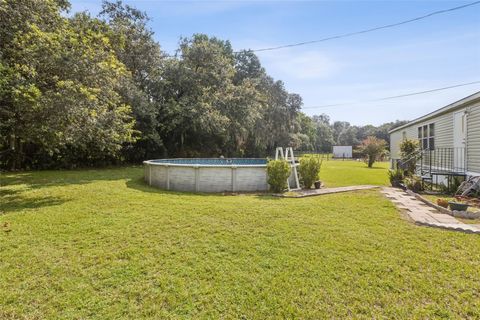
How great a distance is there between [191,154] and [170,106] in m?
5.02

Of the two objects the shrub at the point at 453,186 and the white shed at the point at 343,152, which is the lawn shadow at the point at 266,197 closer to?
the shrub at the point at 453,186

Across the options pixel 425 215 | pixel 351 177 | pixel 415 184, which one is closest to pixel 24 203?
pixel 425 215

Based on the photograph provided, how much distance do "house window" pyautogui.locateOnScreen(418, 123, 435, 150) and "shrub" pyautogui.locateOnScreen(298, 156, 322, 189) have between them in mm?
6135

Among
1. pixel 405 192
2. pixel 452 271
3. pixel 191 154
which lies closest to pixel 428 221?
pixel 452 271

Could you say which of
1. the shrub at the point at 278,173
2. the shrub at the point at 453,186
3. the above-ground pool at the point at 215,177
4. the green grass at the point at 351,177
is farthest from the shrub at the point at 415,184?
the above-ground pool at the point at 215,177

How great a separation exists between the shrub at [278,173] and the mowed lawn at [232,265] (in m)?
2.33

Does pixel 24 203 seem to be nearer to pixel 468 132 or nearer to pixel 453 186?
pixel 453 186

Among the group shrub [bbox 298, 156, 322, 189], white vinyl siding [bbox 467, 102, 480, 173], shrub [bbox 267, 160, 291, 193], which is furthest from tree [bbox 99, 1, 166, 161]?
white vinyl siding [bbox 467, 102, 480, 173]

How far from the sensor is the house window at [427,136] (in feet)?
37.0

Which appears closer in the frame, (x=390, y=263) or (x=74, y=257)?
(x=390, y=263)

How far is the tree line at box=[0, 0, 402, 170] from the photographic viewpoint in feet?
21.0

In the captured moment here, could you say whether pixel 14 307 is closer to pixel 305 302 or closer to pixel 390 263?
pixel 305 302

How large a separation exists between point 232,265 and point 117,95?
764cm

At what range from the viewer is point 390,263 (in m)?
3.30
